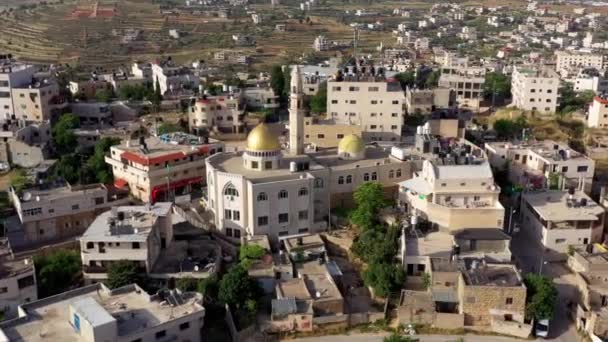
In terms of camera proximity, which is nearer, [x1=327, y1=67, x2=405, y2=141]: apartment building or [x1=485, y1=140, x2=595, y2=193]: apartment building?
[x1=485, y1=140, x2=595, y2=193]: apartment building

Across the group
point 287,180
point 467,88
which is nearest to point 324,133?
point 287,180

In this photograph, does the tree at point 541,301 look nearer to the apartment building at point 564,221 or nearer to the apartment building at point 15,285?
the apartment building at point 564,221

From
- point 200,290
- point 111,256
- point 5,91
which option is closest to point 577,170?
point 200,290

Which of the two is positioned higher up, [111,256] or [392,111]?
[392,111]

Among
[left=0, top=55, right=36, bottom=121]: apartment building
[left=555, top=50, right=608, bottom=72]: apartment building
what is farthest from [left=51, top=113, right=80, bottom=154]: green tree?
→ [left=555, top=50, right=608, bottom=72]: apartment building

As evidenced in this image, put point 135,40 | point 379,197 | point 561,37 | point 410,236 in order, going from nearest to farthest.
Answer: point 410,236, point 379,197, point 135,40, point 561,37

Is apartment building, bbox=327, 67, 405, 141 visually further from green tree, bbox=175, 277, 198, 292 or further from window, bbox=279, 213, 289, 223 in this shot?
green tree, bbox=175, 277, 198, 292

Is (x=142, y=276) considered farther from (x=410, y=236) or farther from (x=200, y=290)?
(x=410, y=236)
